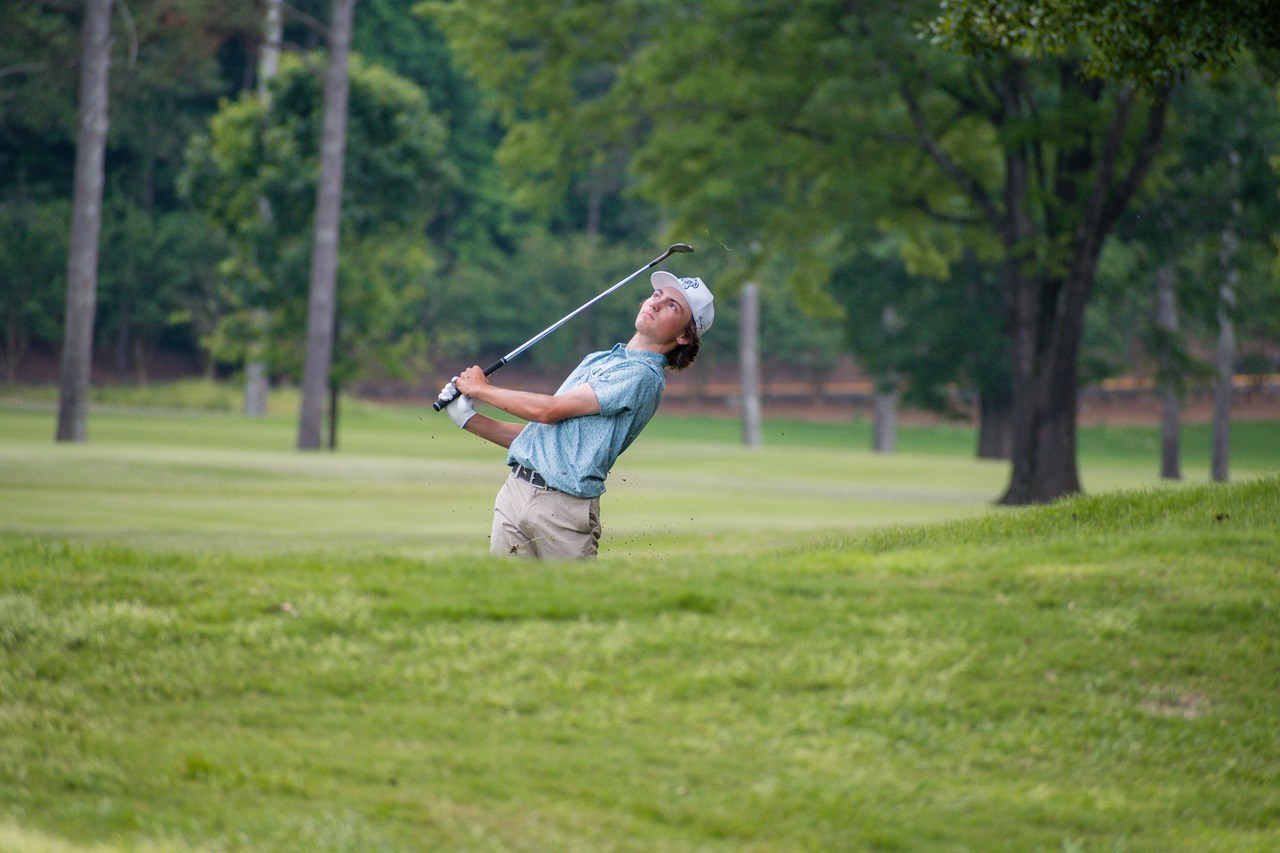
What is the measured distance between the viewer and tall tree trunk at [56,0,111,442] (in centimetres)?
3356

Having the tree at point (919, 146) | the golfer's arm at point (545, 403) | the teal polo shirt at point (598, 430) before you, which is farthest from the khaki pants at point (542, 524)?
the tree at point (919, 146)

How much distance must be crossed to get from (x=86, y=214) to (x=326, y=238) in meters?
5.19

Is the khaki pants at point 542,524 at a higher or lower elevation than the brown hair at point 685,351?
lower

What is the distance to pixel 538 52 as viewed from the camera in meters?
29.0

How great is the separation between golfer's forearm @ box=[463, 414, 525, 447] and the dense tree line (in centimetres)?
724

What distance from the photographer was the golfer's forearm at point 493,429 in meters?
7.97

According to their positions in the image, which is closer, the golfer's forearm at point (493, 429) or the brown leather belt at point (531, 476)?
the brown leather belt at point (531, 476)

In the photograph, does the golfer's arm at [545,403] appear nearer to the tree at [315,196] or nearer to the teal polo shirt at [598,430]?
the teal polo shirt at [598,430]

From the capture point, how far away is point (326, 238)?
36.7 meters

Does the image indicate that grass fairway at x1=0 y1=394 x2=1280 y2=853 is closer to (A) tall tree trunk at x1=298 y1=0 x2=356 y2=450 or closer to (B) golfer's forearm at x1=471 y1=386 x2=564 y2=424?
(B) golfer's forearm at x1=471 y1=386 x2=564 y2=424

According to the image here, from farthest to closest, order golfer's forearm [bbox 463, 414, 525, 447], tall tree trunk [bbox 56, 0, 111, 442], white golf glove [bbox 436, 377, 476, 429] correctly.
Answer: tall tree trunk [bbox 56, 0, 111, 442], golfer's forearm [bbox 463, 414, 525, 447], white golf glove [bbox 436, 377, 476, 429]

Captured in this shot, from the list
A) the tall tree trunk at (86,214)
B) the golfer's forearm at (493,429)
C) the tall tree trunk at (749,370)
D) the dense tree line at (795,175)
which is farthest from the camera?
the tall tree trunk at (749,370)

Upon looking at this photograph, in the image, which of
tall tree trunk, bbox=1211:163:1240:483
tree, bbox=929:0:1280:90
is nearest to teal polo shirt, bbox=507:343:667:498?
tree, bbox=929:0:1280:90

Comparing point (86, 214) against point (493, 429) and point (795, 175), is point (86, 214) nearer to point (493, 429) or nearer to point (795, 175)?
point (795, 175)
